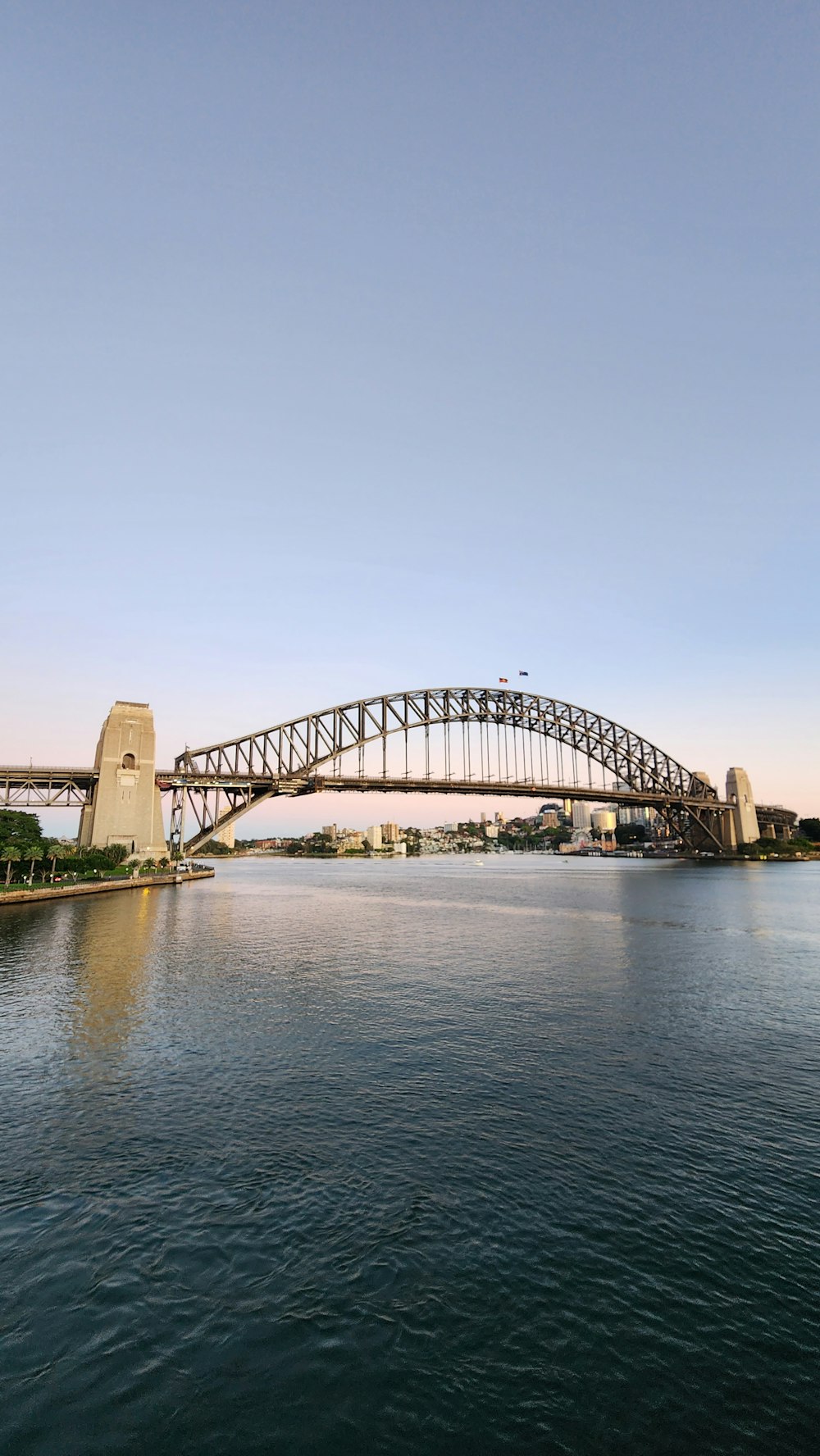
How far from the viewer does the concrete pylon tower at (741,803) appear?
422ft

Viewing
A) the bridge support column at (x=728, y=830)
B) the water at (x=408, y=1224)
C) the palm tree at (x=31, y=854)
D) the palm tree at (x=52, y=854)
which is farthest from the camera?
the bridge support column at (x=728, y=830)

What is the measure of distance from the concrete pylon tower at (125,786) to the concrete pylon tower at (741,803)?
104 metres

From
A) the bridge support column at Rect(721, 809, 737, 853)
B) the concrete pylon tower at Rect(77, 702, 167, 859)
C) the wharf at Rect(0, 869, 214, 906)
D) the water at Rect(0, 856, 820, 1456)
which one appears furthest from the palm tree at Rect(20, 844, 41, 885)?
the bridge support column at Rect(721, 809, 737, 853)

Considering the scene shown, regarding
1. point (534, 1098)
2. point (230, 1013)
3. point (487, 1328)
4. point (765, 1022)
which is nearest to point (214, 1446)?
point (487, 1328)

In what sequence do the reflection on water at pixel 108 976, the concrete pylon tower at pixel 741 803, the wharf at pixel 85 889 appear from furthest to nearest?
1. the concrete pylon tower at pixel 741 803
2. the wharf at pixel 85 889
3. the reflection on water at pixel 108 976

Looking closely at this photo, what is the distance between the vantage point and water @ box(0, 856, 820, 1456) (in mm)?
6117

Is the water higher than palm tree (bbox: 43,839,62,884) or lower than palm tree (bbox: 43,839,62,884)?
lower

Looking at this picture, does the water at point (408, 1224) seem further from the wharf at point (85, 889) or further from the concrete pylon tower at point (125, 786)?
the concrete pylon tower at point (125, 786)

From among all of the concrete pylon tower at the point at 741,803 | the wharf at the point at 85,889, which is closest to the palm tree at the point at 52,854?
the wharf at the point at 85,889

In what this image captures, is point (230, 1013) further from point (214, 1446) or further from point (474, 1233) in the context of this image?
point (214, 1446)

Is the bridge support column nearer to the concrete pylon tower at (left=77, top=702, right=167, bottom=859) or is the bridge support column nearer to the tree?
the concrete pylon tower at (left=77, top=702, right=167, bottom=859)

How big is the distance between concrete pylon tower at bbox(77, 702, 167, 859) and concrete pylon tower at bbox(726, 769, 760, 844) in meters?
104

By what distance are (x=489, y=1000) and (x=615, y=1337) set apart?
1417 centimetres

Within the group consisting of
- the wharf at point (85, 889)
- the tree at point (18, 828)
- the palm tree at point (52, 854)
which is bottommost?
the wharf at point (85, 889)
